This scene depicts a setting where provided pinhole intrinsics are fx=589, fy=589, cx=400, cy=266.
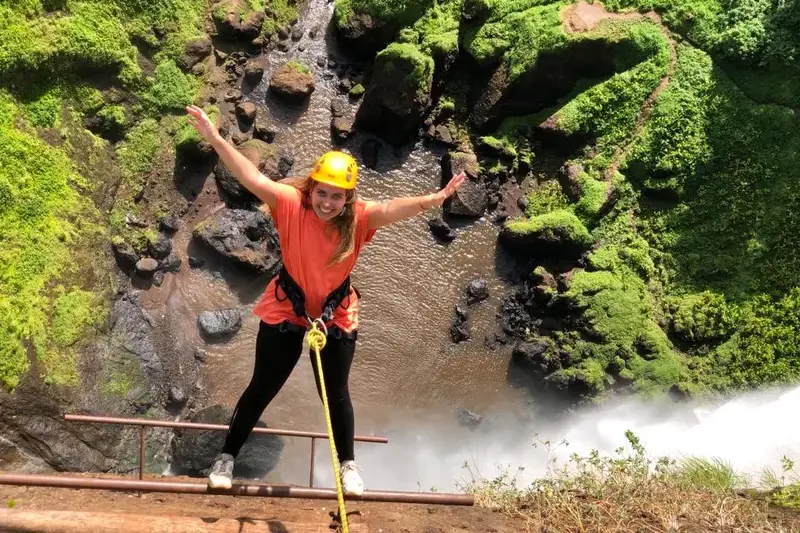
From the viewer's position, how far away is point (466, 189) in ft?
41.1

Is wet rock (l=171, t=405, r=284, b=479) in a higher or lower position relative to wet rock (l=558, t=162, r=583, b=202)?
lower

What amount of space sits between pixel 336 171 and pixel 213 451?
836cm

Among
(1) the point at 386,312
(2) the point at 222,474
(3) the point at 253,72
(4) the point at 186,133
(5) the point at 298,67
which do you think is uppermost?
(5) the point at 298,67

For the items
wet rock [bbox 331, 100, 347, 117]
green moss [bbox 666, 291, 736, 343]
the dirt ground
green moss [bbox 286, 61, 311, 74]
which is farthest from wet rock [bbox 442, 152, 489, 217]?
A: the dirt ground

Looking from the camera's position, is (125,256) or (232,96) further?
(232,96)

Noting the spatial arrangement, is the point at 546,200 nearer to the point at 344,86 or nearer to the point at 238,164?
the point at 344,86

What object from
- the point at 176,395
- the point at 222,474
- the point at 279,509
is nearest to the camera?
the point at 222,474

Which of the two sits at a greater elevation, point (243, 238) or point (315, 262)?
point (315, 262)

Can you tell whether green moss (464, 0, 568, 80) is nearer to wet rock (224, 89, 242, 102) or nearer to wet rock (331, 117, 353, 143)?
wet rock (331, 117, 353, 143)

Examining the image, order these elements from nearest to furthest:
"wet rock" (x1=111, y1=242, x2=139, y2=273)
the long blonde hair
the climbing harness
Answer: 1. the long blonde hair
2. the climbing harness
3. "wet rock" (x1=111, y1=242, x2=139, y2=273)

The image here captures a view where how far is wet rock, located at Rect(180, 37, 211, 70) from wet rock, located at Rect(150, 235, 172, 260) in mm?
3647

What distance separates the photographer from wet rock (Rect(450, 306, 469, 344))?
12.1 metres

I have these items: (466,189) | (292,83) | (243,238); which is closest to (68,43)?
(292,83)

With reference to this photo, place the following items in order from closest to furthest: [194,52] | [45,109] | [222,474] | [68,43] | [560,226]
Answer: [222,474] → [45,109] → [68,43] → [560,226] → [194,52]
